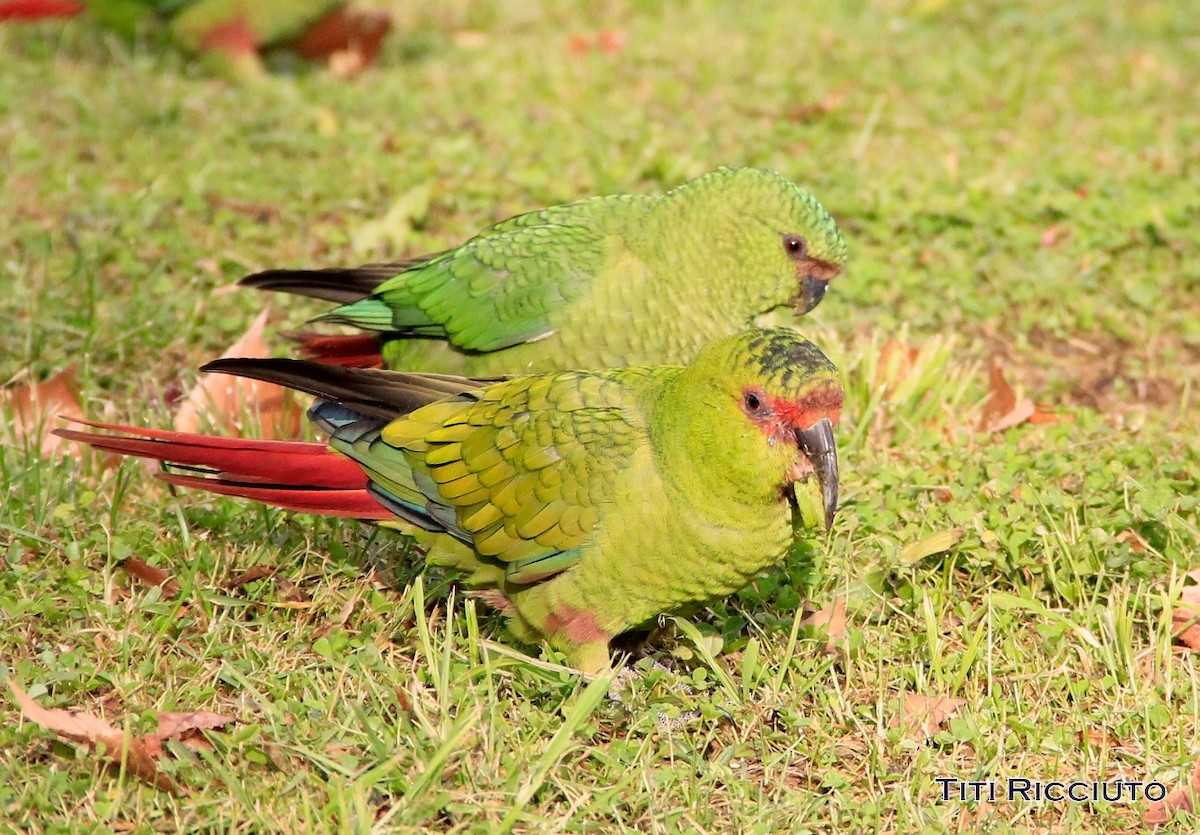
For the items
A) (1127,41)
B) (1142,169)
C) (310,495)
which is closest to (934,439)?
(310,495)

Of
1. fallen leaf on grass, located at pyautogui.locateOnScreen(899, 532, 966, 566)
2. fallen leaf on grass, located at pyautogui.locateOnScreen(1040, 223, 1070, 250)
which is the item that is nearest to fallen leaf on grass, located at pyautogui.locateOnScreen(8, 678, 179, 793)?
fallen leaf on grass, located at pyautogui.locateOnScreen(899, 532, 966, 566)

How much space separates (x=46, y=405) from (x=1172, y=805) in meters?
3.10

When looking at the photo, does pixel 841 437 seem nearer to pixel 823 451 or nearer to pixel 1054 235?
pixel 823 451

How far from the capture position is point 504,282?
354 cm

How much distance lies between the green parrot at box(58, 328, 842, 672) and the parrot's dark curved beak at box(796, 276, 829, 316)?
2.39 feet

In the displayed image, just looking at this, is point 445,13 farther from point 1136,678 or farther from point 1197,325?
point 1136,678

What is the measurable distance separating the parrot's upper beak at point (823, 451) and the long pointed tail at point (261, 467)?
1.03m

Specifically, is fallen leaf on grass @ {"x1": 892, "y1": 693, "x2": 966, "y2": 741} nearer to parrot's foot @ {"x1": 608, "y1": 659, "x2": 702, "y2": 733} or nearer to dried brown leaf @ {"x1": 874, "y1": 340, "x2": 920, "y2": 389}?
parrot's foot @ {"x1": 608, "y1": 659, "x2": 702, "y2": 733}

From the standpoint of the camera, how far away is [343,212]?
16.0ft

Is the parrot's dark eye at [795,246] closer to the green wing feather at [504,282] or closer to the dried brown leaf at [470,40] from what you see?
the green wing feather at [504,282]

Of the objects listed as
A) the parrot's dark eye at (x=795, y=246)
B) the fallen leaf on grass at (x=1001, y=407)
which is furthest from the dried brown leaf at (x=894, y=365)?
the parrot's dark eye at (x=795, y=246)

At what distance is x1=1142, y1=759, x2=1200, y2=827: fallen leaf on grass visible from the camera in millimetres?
2627

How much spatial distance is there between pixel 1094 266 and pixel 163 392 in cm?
332

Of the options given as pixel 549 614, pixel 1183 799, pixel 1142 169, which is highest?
pixel 1142 169
